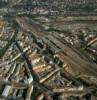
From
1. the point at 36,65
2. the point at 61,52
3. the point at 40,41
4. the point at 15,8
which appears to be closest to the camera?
the point at 36,65

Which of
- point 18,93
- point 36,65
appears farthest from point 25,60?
point 18,93

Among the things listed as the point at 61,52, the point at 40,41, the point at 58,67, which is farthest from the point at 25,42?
the point at 58,67

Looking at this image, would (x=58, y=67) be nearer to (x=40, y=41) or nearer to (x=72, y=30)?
(x=40, y=41)

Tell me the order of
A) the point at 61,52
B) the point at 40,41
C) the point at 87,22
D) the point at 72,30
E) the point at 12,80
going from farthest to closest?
1. the point at 87,22
2. the point at 72,30
3. the point at 40,41
4. the point at 61,52
5. the point at 12,80

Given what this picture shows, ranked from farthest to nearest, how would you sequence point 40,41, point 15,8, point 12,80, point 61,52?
point 15,8
point 40,41
point 61,52
point 12,80

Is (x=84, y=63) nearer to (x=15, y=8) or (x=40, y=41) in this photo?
(x=40, y=41)

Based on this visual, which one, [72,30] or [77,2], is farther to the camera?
[77,2]

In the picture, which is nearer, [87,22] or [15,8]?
[87,22]

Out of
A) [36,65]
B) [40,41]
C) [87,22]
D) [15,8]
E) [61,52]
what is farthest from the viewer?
[15,8]
